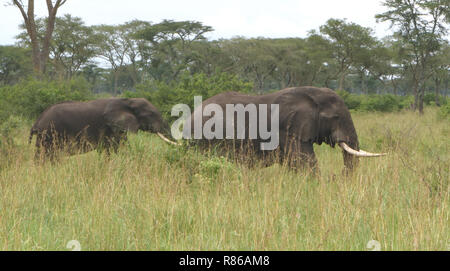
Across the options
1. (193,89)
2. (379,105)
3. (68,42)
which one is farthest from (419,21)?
(68,42)

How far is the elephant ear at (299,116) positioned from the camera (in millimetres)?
5891

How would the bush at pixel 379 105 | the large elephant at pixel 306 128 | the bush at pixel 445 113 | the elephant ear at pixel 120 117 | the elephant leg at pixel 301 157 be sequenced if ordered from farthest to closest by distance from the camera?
the bush at pixel 379 105
the bush at pixel 445 113
the elephant ear at pixel 120 117
the large elephant at pixel 306 128
the elephant leg at pixel 301 157

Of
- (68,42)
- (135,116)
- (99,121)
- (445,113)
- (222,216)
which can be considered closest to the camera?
(222,216)

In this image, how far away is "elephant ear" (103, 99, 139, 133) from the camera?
7871 millimetres

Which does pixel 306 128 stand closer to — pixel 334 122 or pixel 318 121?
pixel 318 121

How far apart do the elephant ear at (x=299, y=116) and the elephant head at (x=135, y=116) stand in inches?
109

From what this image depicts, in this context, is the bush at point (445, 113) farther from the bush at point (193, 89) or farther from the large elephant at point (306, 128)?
the large elephant at point (306, 128)

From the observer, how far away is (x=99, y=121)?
26.4 feet

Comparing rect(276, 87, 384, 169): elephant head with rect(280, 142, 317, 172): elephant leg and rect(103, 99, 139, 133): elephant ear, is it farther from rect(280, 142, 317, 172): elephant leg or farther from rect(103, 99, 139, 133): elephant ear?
rect(103, 99, 139, 133): elephant ear

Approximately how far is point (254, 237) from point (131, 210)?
4.45 feet

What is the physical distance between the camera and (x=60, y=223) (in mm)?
3963

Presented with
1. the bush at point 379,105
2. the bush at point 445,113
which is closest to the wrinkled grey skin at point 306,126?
the bush at point 445,113

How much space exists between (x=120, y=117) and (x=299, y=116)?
3614 millimetres
